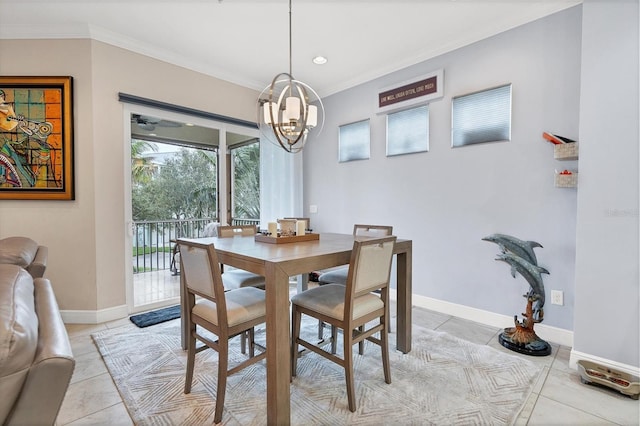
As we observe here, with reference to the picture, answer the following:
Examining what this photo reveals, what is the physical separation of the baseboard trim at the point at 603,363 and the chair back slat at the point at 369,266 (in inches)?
57.8

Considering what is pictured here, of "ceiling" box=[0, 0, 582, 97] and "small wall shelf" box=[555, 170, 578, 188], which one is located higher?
"ceiling" box=[0, 0, 582, 97]

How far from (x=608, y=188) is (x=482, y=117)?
122cm

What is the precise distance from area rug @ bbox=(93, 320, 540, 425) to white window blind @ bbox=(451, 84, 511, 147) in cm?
187

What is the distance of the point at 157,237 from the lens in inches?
145

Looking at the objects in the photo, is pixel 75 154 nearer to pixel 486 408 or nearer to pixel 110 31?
pixel 110 31

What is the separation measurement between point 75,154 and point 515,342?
423 centimetres

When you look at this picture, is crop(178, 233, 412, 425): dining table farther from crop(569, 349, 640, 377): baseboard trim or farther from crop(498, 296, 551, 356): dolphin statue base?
crop(569, 349, 640, 377): baseboard trim

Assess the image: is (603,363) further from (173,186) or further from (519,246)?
(173,186)

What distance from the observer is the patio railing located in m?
3.42

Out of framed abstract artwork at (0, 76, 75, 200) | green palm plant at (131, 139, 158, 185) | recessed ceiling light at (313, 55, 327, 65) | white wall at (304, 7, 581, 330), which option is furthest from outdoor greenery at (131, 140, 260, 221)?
white wall at (304, 7, 581, 330)

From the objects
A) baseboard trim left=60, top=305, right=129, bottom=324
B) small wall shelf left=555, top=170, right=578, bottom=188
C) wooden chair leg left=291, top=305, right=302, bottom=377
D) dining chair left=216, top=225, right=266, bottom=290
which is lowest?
baseboard trim left=60, top=305, right=129, bottom=324

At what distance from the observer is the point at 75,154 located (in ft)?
9.65

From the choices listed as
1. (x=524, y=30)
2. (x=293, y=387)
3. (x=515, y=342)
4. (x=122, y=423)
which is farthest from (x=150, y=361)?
(x=524, y=30)

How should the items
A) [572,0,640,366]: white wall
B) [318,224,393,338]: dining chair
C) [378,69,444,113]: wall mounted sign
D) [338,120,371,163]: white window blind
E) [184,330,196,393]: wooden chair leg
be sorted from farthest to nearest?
[338,120,371,163]: white window blind < [378,69,444,113]: wall mounted sign < [318,224,393,338]: dining chair < [572,0,640,366]: white wall < [184,330,196,393]: wooden chair leg
